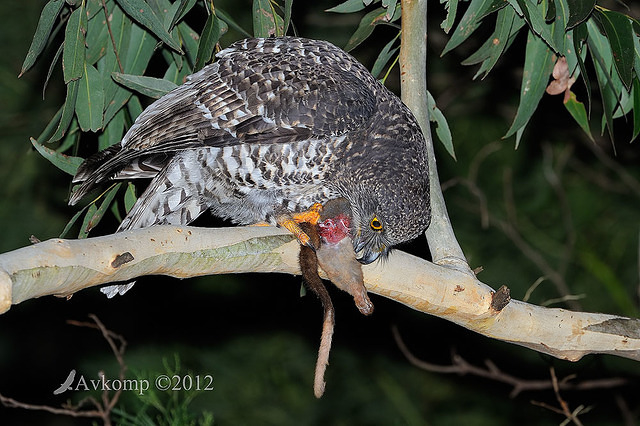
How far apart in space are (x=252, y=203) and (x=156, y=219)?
380 mm

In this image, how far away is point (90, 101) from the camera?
2.79m

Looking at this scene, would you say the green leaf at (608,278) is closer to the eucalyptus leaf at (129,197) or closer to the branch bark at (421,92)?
the branch bark at (421,92)

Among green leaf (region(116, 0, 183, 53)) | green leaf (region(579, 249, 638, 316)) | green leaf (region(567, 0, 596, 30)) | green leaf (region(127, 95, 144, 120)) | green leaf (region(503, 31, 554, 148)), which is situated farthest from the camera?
green leaf (region(579, 249, 638, 316))

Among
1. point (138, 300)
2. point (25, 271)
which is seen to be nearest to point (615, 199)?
point (138, 300)

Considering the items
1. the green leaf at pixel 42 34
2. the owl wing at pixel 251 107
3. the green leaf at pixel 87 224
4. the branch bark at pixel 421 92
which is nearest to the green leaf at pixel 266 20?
the owl wing at pixel 251 107

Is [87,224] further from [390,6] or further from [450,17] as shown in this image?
[450,17]

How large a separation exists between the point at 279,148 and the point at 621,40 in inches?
45.9

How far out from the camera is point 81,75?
267 cm

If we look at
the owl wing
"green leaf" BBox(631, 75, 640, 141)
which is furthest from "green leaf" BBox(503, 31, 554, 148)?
the owl wing

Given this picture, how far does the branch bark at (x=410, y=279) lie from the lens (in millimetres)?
2100

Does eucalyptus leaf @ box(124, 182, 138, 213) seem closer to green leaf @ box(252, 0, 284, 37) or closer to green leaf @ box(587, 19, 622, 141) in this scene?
green leaf @ box(252, 0, 284, 37)

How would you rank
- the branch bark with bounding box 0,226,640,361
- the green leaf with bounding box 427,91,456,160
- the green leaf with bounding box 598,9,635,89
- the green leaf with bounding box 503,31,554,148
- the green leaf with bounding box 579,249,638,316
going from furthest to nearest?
the green leaf with bounding box 579,249,638,316
the green leaf with bounding box 427,91,456,160
the green leaf with bounding box 503,31,554,148
the green leaf with bounding box 598,9,635,89
the branch bark with bounding box 0,226,640,361

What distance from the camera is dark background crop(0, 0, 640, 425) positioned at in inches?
224

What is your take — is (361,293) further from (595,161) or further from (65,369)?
(65,369)
